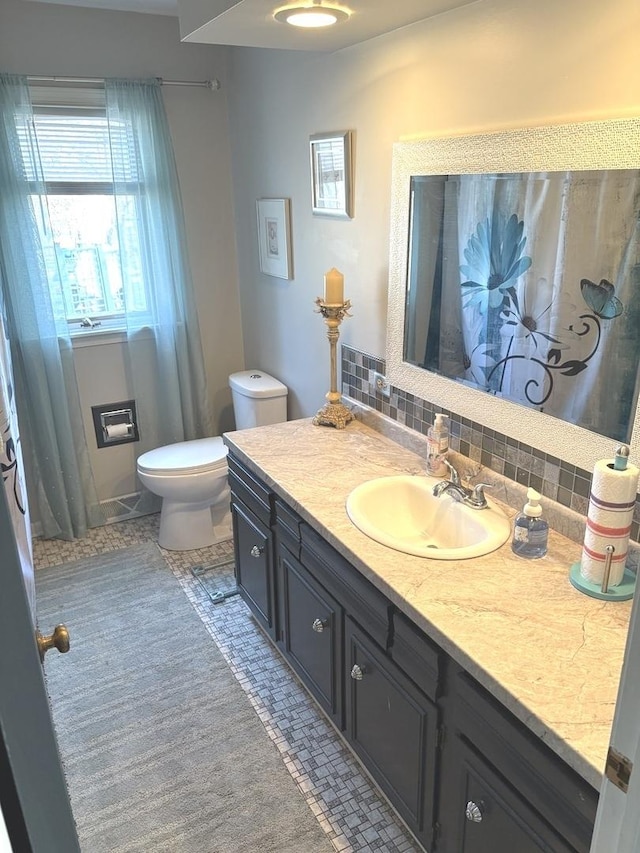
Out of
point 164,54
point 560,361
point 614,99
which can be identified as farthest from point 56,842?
point 164,54

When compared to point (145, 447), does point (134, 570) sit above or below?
below

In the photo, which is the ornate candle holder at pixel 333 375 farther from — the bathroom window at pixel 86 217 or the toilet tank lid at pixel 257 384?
the bathroom window at pixel 86 217

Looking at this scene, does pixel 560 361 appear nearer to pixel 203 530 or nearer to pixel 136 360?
pixel 203 530

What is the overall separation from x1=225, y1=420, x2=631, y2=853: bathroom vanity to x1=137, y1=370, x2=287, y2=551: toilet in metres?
0.82

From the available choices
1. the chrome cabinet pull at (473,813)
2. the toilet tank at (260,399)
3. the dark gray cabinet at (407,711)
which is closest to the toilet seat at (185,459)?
the toilet tank at (260,399)

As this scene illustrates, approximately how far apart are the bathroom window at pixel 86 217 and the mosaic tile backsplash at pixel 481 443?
1341 mm

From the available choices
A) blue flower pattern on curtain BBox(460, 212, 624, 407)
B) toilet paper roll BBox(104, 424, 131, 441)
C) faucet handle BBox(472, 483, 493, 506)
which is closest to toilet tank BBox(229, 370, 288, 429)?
toilet paper roll BBox(104, 424, 131, 441)

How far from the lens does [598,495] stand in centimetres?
143

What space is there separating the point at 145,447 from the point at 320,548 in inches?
76.6

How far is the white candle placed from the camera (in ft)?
7.63

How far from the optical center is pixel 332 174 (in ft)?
8.14

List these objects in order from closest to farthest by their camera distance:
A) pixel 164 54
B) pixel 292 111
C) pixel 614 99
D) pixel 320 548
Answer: pixel 614 99 < pixel 320 548 < pixel 292 111 < pixel 164 54

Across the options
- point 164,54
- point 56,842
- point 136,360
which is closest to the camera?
point 56,842

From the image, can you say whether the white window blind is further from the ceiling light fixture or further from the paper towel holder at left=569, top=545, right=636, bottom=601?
the paper towel holder at left=569, top=545, right=636, bottom=601
